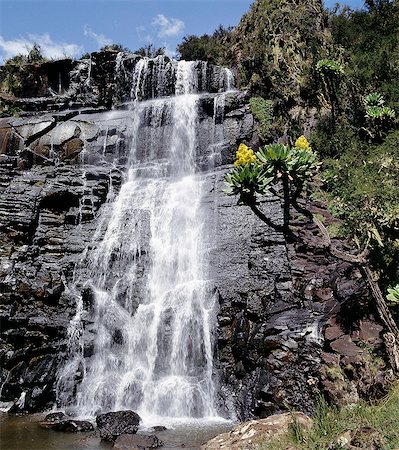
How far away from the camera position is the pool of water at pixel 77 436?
829 centimetres

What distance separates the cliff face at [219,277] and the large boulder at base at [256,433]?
1.93 metres

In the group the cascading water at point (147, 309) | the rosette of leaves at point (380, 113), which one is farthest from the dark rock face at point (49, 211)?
the rosette of leaves at point (380, 113)

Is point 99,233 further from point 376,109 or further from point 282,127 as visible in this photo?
point 376,109

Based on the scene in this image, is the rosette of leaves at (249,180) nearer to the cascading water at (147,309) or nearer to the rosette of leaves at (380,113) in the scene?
the cascading water at (147,309)

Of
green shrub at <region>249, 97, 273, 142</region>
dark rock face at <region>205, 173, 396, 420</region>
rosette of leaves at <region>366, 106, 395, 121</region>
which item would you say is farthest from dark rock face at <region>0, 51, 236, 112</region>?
dark rock face at <region>205, 173, 396, 420</region>

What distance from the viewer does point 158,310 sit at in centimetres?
1313

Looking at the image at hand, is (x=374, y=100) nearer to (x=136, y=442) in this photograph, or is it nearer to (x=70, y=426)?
(x=136, y=442)

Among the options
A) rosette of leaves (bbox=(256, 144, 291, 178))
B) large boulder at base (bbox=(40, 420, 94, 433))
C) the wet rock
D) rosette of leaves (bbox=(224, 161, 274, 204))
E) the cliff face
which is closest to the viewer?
rosette of leaves (bbox=(224, 161, 274, 204))

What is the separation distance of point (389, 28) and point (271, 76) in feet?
24.0

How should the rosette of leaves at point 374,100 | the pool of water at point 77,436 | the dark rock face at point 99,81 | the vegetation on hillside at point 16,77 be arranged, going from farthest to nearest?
the vegetation on hillside at point 16,77 < the dark rock face at point 99,81 < the rosette of leaves at point 374,100 < the pool of water at point 77,436

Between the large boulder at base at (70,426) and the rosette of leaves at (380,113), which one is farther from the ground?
the rosette of leaves at (380,113)

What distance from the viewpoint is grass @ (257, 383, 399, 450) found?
186 inches

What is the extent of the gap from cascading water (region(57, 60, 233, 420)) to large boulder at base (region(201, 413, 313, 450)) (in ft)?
11.0

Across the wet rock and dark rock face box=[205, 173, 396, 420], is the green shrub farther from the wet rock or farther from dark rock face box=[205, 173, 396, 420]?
the wet rock
